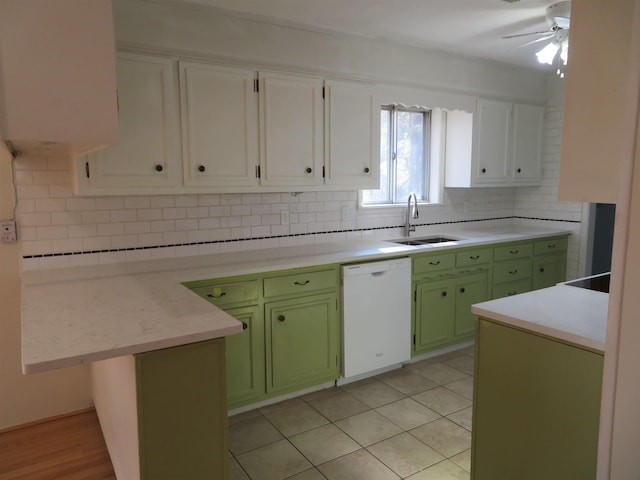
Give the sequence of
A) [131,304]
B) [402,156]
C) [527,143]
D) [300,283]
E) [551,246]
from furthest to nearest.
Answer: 1. [527,143]
2. [551,246]
3. [402,156]
4. [300,283]
5. [131,304]

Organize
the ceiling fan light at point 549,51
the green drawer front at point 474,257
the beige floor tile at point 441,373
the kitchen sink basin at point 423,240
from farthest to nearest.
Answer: the kitchen sink basin at point 423,240 < the green drawer front at point 474,257 < the beige floor tile at point 441,373 < the ceiling fan light at point 549,51

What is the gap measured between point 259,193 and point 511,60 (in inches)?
109

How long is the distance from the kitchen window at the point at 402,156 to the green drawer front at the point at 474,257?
2.63ft

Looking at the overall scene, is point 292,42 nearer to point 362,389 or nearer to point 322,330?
point 322,330

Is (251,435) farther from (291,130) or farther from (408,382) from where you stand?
(291,130)

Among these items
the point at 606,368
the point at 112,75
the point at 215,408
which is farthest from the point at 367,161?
the point at 606,368

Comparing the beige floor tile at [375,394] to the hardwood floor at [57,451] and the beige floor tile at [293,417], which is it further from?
the hardwood floor at [57,451]

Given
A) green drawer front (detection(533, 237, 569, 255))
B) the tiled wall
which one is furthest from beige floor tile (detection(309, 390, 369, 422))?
green drawer front (detection(533, 237, 569, 255))

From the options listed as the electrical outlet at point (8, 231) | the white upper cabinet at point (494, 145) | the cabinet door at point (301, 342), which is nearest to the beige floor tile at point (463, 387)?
the cabinet door at point (301, 342)

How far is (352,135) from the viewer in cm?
350

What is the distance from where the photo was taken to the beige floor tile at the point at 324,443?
257cm

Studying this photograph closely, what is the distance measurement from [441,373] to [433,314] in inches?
18.4

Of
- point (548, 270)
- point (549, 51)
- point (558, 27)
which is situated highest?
point (558, 27)

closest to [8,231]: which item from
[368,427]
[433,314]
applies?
[368,427]
